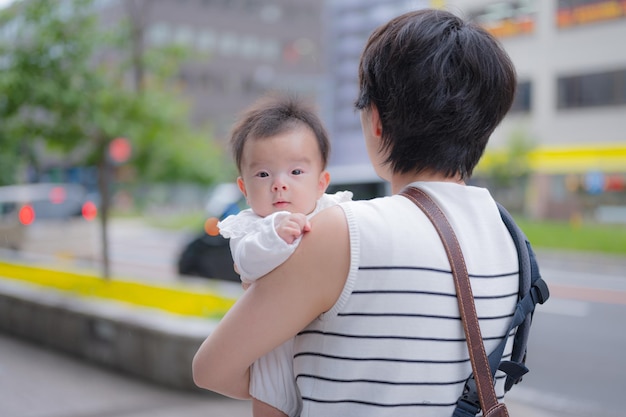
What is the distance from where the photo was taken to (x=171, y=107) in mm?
8508

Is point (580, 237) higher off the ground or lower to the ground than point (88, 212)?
lower

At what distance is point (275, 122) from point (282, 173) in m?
0.13

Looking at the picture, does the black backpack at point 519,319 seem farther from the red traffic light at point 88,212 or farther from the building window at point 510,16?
the building window at point 510,16

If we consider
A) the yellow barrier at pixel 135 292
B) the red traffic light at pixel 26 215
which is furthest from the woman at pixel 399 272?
the red traffic light at pixel 26 215

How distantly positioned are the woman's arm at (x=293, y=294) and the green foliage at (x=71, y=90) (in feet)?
22.2

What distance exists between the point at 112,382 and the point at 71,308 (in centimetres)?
117

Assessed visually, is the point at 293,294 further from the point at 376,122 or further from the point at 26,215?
the point at 26,215

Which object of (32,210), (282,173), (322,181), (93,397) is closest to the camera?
(282,173)

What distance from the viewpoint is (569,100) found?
24.5 metres

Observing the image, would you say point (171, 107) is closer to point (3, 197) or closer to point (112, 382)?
point (112, 382)

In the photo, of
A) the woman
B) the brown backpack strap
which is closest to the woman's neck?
the woman

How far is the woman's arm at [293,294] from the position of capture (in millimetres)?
1138

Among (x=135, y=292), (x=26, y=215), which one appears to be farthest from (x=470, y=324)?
(x=26, y=215)

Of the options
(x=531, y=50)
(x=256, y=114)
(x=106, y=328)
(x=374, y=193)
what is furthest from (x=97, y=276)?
(x=531, y=50)
